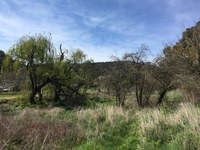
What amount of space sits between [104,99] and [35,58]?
432 inches

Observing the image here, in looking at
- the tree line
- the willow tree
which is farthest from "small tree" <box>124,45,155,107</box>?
the willow tree

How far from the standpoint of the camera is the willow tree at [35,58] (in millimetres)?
36188

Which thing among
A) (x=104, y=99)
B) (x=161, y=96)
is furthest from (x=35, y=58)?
(x=161, y=96)

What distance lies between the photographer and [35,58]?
3666 cm

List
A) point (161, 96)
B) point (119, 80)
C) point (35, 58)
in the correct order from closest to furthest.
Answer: point (161, 96)
point (119, 80)
point (35, 58)

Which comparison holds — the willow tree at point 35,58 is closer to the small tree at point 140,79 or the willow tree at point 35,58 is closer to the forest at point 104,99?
the forest at point 104,99

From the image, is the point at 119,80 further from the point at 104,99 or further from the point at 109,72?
the point at 104,99

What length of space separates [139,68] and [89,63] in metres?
20.7

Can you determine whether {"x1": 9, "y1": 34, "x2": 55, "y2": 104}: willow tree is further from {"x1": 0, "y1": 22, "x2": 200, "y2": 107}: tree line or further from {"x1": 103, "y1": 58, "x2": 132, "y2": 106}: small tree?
{"x1": 103, "y1": 58, "x2": 132, "y2": 106}: small tree

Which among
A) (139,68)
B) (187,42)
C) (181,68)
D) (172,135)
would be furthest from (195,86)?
(172,135)

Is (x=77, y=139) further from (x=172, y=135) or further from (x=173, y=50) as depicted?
(x=173, y=50)

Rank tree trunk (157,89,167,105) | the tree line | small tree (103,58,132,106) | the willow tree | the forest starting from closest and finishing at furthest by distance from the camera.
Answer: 1. the forest
2. the tree line
3. tree trunk (157,89,167,105)
4. small tree (103,58,132,106)
5. the willow tree

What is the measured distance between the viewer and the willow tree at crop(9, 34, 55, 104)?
119ft

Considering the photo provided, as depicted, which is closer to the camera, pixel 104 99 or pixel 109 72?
pixel 109 72
